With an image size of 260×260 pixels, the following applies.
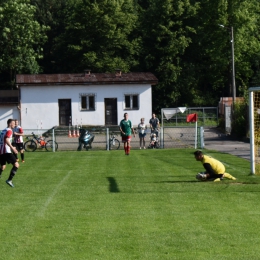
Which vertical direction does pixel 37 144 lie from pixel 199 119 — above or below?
below

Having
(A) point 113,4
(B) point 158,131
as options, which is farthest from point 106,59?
(B) point 158,131

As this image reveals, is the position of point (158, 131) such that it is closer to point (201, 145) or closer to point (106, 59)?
point (201, 145)

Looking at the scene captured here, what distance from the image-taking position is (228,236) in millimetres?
10234

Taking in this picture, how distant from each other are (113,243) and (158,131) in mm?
28906

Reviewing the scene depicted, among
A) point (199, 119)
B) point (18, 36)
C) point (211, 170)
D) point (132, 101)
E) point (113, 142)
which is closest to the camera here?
point (211, 170)

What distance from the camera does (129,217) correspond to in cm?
1219

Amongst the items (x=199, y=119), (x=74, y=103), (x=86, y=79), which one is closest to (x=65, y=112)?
(x=74, y=103)

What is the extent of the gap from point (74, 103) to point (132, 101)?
483 centimetres

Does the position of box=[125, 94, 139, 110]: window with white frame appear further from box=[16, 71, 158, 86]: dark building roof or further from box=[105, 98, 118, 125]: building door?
box=[16, 71, 158, 86]: dark building roof

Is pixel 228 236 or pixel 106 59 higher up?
pixel 106 59

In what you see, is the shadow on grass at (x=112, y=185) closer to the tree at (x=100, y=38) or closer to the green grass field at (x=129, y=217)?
the green grass field at (x=129, y=217)

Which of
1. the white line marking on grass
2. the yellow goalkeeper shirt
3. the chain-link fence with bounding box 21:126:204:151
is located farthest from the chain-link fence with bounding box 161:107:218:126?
the yellow goalkeeper shirt

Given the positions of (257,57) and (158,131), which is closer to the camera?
(158,131)

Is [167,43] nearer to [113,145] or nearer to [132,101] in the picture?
[132,101]
